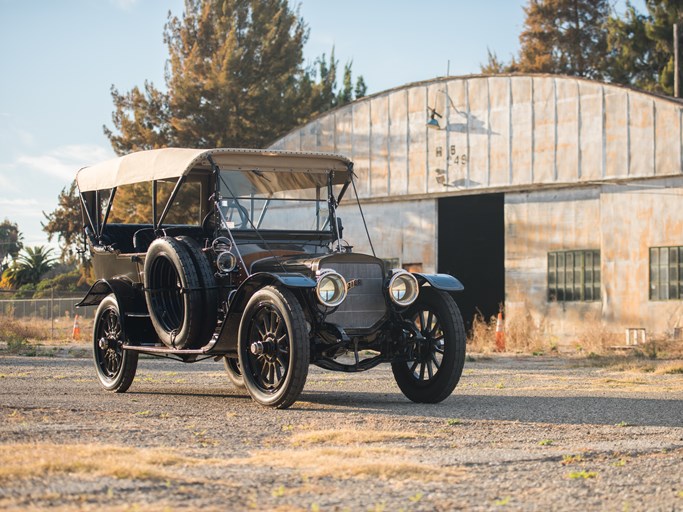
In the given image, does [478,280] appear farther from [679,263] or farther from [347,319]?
[347,319]

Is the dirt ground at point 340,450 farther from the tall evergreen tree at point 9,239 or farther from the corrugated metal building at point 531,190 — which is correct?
the tall evergreen tree at point 9,239

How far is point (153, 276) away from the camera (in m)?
11.9

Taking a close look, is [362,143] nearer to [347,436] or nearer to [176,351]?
[176,351]

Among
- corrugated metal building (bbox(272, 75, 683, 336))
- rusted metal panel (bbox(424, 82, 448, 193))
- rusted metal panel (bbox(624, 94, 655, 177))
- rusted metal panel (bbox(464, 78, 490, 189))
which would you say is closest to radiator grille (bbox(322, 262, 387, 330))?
corrugated metal building (bbox(272, 75, 683, 336))

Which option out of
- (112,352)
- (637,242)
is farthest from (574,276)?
(112,352)

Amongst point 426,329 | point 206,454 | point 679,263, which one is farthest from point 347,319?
point 679,263

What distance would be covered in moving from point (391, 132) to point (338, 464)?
2231 cm

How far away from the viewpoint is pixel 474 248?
2878 cm

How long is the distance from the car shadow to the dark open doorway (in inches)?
606

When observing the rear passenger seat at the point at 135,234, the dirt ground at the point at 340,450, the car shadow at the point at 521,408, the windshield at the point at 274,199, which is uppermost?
the windshield at the point at 274,199

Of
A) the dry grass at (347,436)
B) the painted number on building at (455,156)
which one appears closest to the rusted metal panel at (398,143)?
the painted number on building at (455,156)

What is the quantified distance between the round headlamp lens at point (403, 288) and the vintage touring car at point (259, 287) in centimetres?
1

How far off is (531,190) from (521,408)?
15720 mm

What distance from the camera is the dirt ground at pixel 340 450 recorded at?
18.6 ft
